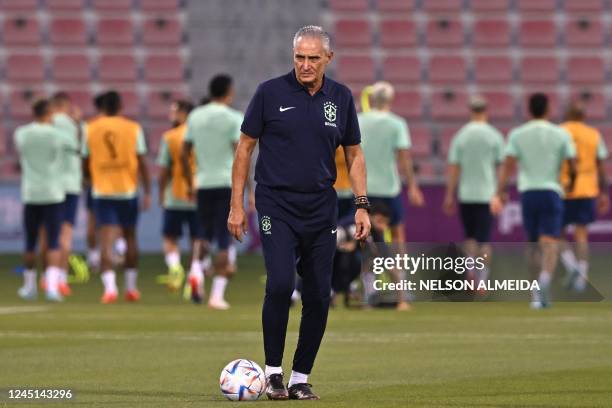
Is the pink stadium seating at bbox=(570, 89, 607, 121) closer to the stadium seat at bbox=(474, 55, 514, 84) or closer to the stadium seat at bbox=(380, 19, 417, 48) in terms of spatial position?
the stadium seat at bbox=(474, 55, 514, 84)

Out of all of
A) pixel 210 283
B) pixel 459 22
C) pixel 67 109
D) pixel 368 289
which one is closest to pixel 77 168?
pixel 67 109

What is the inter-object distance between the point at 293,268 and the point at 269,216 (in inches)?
12.0

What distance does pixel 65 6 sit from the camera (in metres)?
31.7

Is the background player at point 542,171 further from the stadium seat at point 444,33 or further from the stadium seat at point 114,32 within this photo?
the stadium seat at point 114,32

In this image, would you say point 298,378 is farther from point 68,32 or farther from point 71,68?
point 68,32

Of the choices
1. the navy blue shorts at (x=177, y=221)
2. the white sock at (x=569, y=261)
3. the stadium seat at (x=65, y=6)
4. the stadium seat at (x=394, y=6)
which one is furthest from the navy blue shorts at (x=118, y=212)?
the stadium seat at (x=394, y=6)

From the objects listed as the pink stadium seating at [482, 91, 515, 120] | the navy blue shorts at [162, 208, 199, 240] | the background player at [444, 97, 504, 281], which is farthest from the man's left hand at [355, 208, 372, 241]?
the pink stadium seating at [482, 91, 515, 120]

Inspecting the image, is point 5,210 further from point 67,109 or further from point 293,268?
point 293,268

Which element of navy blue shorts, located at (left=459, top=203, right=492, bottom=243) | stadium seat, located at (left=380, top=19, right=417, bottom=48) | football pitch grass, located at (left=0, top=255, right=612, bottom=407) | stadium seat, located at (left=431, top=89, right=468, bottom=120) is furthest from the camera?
stadium seat, located at (left=380, top=19, right=417, bottom=48)

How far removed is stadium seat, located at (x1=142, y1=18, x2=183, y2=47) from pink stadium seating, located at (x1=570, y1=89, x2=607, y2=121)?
8097mm

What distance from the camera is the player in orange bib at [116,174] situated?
1802 cm

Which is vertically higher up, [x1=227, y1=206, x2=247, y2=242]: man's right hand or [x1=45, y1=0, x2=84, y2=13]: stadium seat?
[x1=45, y1=0, x2=84, y2=13]: stadium seat

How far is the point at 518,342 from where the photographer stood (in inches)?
492

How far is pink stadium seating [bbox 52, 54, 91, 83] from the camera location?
102ft
